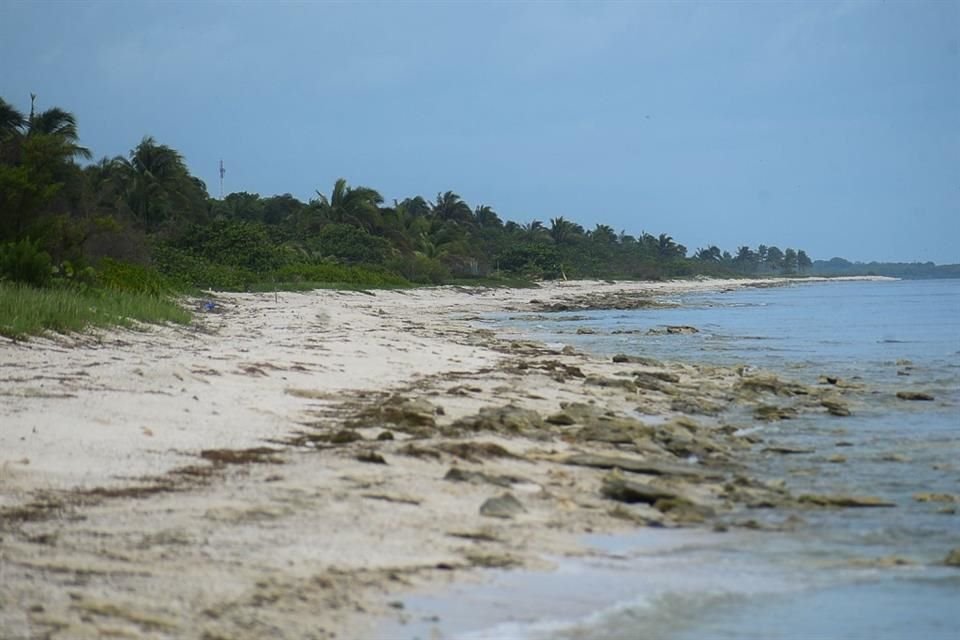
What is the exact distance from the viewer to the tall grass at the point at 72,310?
13.3m

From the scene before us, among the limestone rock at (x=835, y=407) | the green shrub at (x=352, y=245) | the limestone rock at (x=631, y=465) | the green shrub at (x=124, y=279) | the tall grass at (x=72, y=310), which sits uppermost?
the green shrub at (x=352, y=245)

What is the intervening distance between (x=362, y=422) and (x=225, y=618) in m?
5.00

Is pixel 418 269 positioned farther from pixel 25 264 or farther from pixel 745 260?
pixel 745 260

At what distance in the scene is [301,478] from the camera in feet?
21.9

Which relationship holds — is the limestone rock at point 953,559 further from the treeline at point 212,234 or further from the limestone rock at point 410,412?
the treeline at point 212,234

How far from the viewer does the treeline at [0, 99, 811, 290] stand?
2122 centimetres

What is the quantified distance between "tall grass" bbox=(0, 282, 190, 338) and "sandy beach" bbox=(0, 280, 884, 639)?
40 cm

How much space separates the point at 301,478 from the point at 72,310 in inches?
371

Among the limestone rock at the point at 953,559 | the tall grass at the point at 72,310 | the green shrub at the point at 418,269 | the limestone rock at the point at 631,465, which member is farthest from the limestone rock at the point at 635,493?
the green shrub at the point at 418,269

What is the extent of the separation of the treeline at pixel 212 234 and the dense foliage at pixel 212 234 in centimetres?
5

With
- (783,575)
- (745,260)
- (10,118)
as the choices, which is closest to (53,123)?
(10,118)

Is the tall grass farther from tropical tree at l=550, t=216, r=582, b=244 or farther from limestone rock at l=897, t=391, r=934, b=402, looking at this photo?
tropical tree at l=550, t=216, r=582, b=244

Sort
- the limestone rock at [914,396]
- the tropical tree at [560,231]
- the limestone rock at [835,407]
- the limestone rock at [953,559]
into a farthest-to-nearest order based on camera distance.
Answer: the tropical tree at [560,231] < the limestone rock at [914,396] < the limestone rock at [835,407] < the limestone rock at [953,559]

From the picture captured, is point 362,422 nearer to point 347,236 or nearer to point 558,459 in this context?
point 558,459
